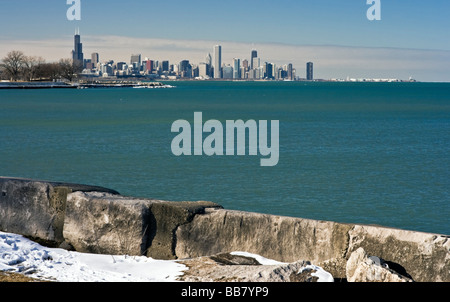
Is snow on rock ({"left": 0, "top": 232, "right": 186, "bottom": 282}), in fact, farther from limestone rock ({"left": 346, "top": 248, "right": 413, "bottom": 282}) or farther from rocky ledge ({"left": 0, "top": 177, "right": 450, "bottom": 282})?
limestone rock ({"left": 346, "top": 248, "right": 413, "bottom": 282})

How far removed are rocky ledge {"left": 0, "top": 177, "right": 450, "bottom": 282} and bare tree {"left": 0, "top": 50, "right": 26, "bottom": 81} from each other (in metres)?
161

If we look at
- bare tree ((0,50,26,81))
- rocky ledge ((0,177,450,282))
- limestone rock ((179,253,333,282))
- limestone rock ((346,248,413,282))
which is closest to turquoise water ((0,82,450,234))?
rocky ledge ((0,177,450,282))

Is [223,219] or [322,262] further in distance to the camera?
[223,219]

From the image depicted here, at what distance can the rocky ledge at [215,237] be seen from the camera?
587 centimetres

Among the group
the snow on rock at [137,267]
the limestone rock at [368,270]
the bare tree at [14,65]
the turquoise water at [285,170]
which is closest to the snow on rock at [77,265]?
the snow on rock at [137,267]

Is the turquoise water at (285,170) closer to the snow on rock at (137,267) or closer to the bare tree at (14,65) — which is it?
the snow on rock at (137,267)

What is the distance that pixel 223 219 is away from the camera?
678 centimetres

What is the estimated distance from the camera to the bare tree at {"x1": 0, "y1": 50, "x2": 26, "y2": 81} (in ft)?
525

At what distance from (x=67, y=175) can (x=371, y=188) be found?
11.2 metres

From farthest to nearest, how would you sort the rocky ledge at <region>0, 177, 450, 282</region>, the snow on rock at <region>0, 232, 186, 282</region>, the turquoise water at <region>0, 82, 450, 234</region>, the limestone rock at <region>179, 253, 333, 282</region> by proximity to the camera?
the turquoise water at <region>0, 82, 450, 234</region> < the snow on rock at <region>0, 232, 186, 282</region> < the rocky ledge at <region>0, 177, 450, 282</region> < the limestone rock at <region>179, 253, 333, 282</region>

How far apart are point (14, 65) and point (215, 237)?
165 meters
